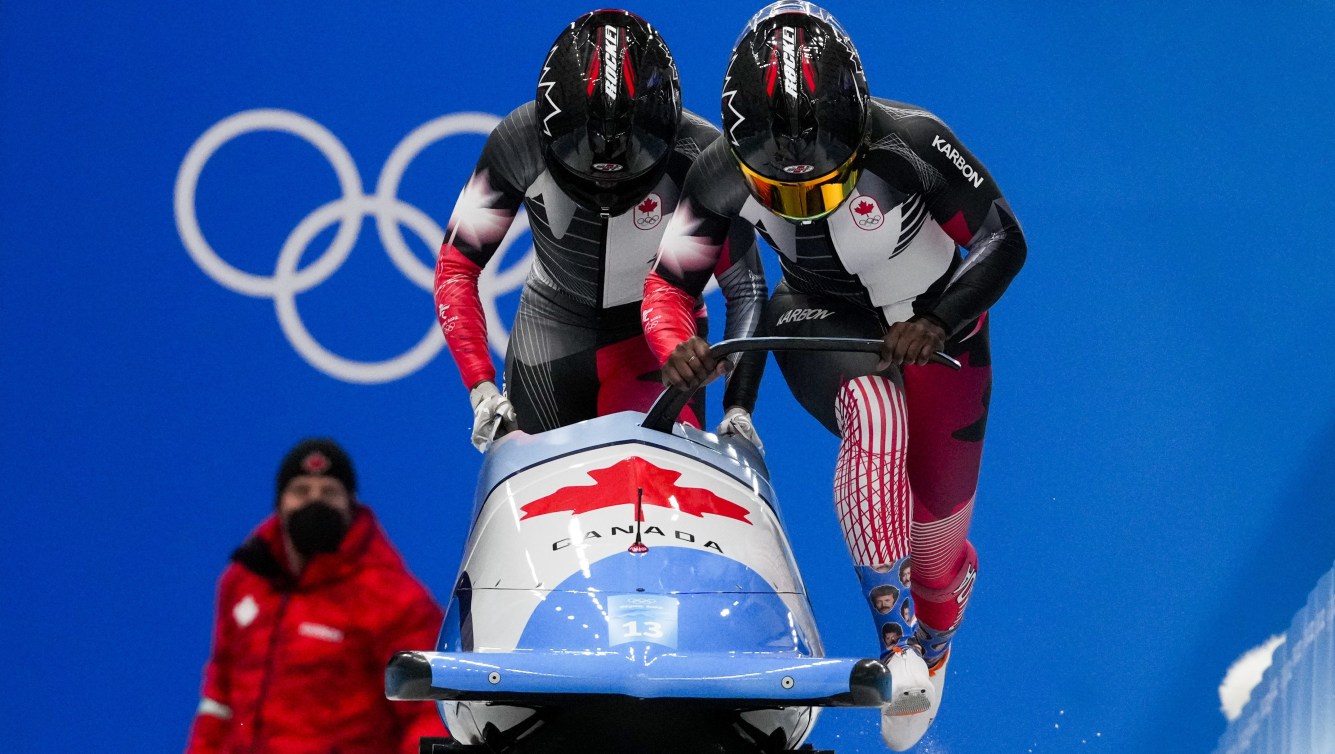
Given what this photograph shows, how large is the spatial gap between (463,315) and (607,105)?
60 centimetres

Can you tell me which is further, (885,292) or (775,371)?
(775,371)

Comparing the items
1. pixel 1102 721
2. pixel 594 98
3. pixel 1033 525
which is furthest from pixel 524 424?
pixel 1102 721

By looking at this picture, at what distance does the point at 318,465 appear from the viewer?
119 inches

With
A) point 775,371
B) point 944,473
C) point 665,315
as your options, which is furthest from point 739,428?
point 775,371

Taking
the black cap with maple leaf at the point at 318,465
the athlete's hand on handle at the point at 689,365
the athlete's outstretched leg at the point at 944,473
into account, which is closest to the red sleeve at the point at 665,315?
the athlete's hand on handle at the point at 689,365

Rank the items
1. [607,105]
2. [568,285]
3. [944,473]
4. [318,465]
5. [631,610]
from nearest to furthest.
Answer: [631,610], [318,465], [607,105], [944,473], [568,285]

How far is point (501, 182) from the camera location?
12.4 ft

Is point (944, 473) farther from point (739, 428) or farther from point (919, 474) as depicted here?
point (739, 428)

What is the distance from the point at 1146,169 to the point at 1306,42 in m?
0.59

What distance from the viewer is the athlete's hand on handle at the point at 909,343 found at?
3094mm

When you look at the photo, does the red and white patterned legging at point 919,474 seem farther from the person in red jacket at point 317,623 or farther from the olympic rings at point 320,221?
the olympic rings at point 320,221

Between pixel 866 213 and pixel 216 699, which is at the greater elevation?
pixel 866 213

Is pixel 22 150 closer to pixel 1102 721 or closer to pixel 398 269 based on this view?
pixel 398 269

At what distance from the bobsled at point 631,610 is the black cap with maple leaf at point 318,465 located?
0.26 metres
